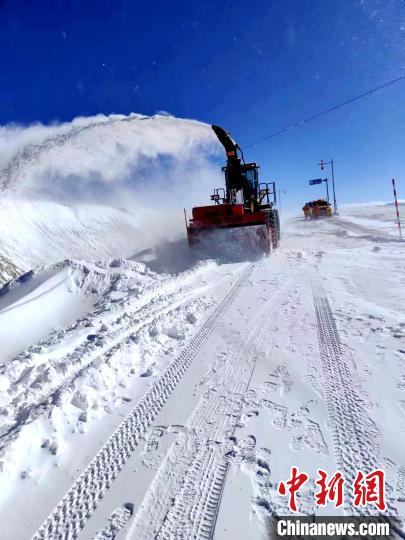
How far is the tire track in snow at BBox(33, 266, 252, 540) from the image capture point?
1.85 meters

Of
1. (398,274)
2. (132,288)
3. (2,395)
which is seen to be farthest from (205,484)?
(398,274)

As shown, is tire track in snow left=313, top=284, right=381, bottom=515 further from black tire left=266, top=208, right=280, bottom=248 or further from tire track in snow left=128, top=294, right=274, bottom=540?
black tire left=266, top=208, right=280, bottom=248

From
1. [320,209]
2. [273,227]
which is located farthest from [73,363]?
[320,209]

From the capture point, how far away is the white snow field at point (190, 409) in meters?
1.91

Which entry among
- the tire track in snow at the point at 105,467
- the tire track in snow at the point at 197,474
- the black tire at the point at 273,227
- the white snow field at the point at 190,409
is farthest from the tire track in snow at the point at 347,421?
the black tire at the point at 273,227

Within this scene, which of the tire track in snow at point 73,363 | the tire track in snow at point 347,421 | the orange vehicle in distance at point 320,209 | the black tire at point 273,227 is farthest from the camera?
the orange vehicle in distance at point 320,209

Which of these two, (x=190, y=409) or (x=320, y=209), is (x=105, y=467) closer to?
(x=190, y=409)

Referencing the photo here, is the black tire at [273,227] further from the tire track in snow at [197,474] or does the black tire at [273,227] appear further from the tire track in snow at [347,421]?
the tire track in snow at [197,474]

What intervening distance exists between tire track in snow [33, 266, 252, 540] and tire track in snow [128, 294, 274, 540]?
322mm

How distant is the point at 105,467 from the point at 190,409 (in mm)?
813

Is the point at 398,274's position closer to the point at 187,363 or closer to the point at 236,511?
the point at 187,363

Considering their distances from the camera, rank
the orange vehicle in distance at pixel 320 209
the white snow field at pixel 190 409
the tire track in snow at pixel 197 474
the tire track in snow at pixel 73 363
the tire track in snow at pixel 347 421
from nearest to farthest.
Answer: the tire track in snow at pixel 197 474 < the white snow field at pixel 190 409 < the tire track in snow at pixel 347 421 < the tire track in snow at pixel 73 363 < the orange vehicle in distance at pixel 320 209

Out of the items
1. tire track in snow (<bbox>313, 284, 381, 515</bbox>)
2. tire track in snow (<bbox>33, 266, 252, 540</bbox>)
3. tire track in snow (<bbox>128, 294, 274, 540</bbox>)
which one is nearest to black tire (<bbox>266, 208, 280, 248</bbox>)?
tire track in snow (<bbox>313, 284, 381, 515</bbox>)

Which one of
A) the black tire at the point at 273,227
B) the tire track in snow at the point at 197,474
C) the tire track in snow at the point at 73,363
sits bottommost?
the tire track in snow at the point at 197,474
